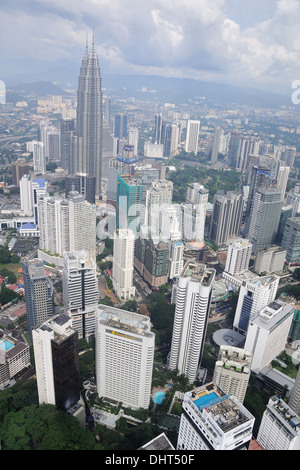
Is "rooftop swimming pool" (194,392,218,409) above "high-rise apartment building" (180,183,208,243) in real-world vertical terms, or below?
above

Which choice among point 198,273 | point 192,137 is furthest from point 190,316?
point 192,137

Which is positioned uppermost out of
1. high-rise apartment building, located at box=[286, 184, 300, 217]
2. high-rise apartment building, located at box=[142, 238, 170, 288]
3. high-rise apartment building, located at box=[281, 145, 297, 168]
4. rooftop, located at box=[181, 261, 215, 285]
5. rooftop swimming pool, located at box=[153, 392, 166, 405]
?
high-rise apartment building, located at box=[281, 145, 297, 168]

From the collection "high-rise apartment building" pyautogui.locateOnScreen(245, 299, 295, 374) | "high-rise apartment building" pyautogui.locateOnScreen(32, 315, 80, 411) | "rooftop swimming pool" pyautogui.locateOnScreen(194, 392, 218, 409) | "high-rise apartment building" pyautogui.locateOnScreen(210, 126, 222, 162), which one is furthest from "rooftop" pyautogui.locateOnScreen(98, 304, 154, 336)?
"high-rise apartment building" pyautogui.locateOnScreen(210, 126, 222, 162)

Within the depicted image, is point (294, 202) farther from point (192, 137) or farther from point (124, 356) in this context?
point (192, 137)

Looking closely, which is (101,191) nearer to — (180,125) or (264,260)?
(264,260)

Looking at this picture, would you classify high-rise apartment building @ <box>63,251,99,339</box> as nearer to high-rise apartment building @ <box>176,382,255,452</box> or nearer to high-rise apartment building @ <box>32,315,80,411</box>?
high-rise apartment building @ <box>32,315,80,411</box>

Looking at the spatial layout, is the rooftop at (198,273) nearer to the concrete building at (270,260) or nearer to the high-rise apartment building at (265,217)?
the concrete building at (270,260)

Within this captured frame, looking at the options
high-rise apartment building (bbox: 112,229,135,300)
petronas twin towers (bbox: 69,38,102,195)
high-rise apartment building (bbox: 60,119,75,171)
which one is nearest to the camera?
high-rise apartment building (bbox: 112,229,135,300)
